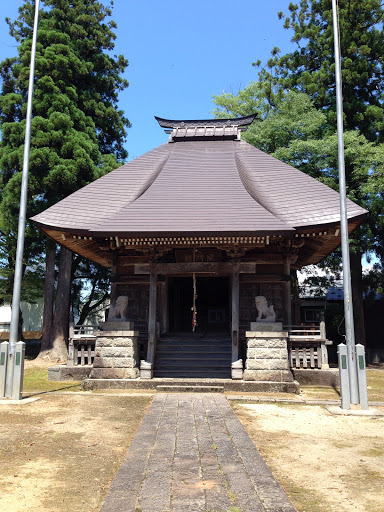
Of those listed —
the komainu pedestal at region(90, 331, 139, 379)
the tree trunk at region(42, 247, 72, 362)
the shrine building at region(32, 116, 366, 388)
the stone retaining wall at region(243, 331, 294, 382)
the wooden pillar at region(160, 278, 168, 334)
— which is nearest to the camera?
the stone retaining wall at region(243, 331, 294, 382)

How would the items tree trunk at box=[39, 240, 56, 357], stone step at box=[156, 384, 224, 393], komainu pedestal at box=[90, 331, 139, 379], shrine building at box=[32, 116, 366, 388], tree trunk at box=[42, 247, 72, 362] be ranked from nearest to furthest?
stone step at box=[156, 384, 224, 393]
shrine building at box=[32, 116, 366, 388]
komainu pedestal at box=[90, 331, 139, 379]
tree trunk at box=[42, 247, 72, 362]
tree trunk at box=[39, 240, 56, 357]

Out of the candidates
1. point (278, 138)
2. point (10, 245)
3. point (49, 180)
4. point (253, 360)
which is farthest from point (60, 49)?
point (253, 360)

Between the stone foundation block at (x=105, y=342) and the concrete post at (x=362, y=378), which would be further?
the stone foundation block at (x=105, y=342)

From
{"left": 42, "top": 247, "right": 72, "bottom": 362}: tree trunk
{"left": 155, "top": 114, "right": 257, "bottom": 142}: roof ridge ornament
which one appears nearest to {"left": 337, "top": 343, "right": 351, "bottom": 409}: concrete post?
{"left": 155, "top": 114, "right": 257, "bottom": 142}: roof ridge ornament

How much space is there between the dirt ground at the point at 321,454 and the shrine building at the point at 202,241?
10.2 feet

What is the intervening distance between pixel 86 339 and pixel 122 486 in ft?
28.1

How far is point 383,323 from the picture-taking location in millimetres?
23969

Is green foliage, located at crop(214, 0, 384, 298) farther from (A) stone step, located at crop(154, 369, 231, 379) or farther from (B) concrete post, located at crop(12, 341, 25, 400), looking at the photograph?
(B) concrete post, located at crop(12, 341, 25, 400)

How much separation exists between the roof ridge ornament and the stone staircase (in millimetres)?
8635

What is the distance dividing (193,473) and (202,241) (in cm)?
724

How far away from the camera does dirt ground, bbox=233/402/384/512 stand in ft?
13.2

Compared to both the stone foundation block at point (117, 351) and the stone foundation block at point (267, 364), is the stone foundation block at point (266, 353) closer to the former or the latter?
the stone foundation block at point (267, 364)

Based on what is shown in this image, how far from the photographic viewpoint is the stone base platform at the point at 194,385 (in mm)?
10383

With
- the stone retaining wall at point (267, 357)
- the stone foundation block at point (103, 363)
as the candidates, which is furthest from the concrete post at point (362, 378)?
the stone foundation block at point (103, 363)
